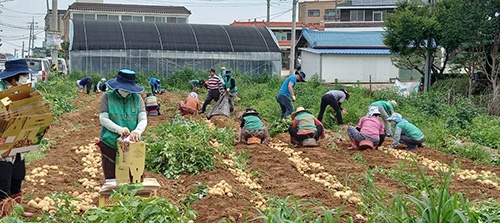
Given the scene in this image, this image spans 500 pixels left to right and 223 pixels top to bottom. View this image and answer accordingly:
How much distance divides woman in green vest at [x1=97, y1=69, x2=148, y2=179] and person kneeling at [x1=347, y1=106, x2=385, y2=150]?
5517 mm

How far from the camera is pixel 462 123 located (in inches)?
589

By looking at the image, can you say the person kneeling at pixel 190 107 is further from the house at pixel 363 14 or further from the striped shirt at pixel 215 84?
the house at pixel 363 14

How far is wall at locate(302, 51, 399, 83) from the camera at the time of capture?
39344 mm

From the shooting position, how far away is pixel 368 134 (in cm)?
1081

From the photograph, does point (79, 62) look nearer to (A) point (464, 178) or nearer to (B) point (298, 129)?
(B) point (298, 129)

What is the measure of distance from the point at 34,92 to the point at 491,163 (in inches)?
314

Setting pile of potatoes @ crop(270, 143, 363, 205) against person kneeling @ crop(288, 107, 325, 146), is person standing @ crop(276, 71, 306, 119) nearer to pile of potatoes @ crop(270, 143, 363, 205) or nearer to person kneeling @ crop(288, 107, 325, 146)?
person kneeling @ crop(288, 107, 325, 146)

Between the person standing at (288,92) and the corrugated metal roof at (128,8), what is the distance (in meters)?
49.8

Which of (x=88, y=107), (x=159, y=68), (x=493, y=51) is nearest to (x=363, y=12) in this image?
(x=159, y=68)

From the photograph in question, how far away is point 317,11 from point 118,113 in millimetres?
68425

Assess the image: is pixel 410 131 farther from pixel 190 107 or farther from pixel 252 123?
pixel 190 107

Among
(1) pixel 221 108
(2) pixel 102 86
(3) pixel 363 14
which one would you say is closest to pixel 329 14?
(3) pixel 363 14

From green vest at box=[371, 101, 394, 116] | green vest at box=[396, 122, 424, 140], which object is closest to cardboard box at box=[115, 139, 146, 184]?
green vest at box=[396, 122, 424, 140]

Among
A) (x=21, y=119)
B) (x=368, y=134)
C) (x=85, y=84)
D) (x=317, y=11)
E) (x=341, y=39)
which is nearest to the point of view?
(x=21, y=119)
